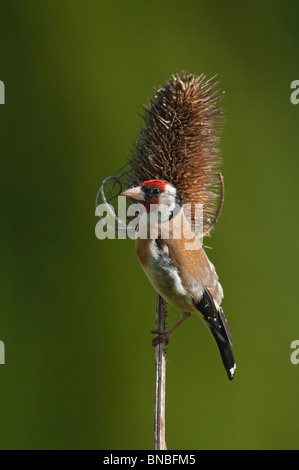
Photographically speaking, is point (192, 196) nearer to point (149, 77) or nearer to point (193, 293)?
point (193, 293)

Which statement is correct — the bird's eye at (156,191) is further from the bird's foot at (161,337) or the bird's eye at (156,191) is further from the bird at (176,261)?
the bird's foot at (161,337)

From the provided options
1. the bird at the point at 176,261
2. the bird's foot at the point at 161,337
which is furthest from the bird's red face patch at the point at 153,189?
the bird's foot at the point at 161,337

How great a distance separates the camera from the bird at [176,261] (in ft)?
7.68

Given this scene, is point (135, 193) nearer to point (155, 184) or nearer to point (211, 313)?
point (155, 184)

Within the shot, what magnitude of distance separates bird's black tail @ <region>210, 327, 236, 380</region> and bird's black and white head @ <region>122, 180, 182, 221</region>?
47 centimetres

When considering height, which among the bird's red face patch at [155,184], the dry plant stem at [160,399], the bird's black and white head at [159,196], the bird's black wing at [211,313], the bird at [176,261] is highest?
the bird's red face patch at [155,184]

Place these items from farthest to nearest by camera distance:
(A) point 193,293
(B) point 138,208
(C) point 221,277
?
(C) point 221,277
(B) point 138,208
(A) point 193,293

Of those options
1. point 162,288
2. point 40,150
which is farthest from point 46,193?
point 162,288

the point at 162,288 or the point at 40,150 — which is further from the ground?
the point at 40,150

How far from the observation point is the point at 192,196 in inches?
98.8

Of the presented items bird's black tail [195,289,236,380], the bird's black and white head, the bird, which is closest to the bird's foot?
the bird

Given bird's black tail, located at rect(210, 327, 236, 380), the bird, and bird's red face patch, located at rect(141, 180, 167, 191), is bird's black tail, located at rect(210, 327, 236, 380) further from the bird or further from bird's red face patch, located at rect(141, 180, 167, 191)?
bird's red face patch, located at rect(141, 180, 167, 191)

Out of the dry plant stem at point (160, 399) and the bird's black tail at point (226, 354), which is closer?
the dry plant stem at point (160, 399)

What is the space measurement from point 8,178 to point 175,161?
4.40 feet
